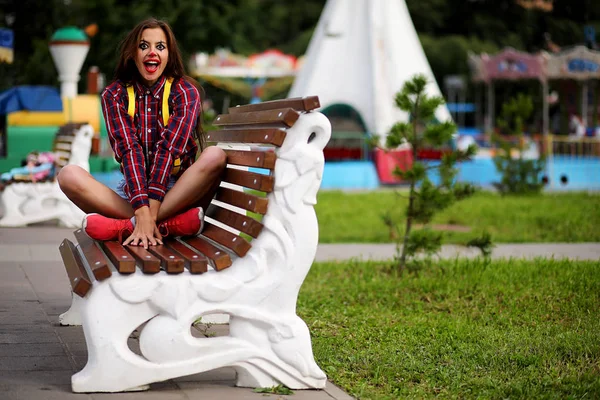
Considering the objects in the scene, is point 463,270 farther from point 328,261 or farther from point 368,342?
point 368,342

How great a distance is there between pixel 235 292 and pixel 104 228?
0.97 meters

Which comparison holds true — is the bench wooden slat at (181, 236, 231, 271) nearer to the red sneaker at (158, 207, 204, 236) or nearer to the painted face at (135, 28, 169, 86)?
the red sneaker at (158, 207, 204, 236)

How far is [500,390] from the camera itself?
4992 millimetres

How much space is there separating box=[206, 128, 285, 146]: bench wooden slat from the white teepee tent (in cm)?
1964

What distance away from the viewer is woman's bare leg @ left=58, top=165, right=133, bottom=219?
18.4 ft

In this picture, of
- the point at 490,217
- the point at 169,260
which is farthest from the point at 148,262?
the point at 490,217

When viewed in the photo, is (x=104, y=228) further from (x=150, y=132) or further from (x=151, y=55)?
(x=151, y=55)

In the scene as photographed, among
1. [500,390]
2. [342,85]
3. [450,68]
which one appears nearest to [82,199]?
[500,390]

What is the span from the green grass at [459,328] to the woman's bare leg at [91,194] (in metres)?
1.36

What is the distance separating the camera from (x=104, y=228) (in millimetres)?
5492

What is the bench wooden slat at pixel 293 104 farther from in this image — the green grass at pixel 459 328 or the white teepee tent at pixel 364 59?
the white teepee tent at pixel 364 59

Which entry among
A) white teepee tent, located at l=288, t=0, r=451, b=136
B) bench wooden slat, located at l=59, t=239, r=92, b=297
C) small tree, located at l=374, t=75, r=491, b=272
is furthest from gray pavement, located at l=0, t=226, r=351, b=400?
white teepee tent, located at l=288, t=0, r=451, b=136

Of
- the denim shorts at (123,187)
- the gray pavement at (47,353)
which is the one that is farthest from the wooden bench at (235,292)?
the denim shorts at (123,187)

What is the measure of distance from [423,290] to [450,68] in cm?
4300
